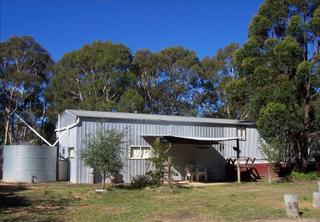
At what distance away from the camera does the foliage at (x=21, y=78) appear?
4797 centimetres

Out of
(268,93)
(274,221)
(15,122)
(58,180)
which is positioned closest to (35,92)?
(15,122)

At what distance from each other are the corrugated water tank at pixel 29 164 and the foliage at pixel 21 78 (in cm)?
2352

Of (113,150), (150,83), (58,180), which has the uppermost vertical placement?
(150,83)

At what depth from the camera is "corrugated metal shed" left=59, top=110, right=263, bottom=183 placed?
2475cm

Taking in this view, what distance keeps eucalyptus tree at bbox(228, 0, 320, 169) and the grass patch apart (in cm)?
596

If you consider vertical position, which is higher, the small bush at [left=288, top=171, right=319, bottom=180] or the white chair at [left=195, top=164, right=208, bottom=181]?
the white chair at [left=195, top=164, right=208, bottom=181]

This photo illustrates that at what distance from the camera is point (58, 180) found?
26.0 metres

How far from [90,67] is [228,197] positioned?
3317 cm

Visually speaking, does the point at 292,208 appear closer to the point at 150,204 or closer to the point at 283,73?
the point at 150,204

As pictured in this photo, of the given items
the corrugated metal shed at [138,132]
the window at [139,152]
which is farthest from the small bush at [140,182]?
the window at [139,152]

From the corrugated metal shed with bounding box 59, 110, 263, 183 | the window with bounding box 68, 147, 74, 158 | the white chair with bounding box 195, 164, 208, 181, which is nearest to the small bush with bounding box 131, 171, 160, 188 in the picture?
the corrugated metal shed with bounding box 59, 110, 263, 183

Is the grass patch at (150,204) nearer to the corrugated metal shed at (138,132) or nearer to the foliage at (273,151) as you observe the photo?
the corrugated metal shed at (138,132)

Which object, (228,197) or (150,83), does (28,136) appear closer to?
(150,83)

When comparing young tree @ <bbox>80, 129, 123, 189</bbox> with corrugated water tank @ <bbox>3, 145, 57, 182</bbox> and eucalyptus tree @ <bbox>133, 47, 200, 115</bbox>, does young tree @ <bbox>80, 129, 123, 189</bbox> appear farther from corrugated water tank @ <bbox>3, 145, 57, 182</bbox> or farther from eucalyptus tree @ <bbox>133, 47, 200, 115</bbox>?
eucalyptus tree @ <bbox>133, 47, 200, 115</bbox>
